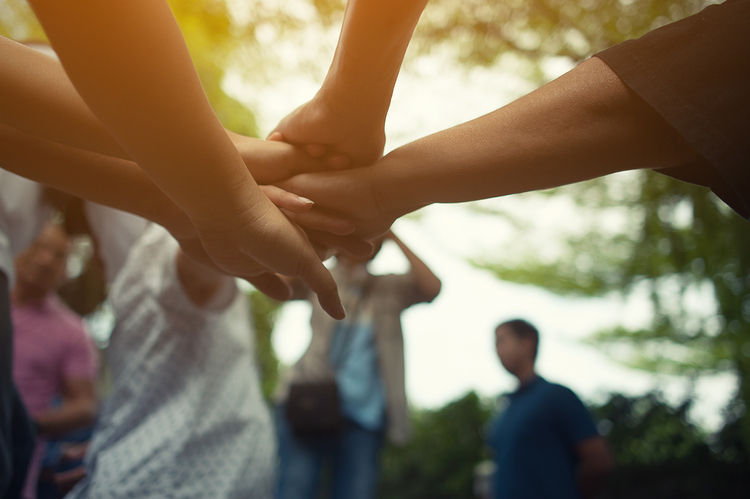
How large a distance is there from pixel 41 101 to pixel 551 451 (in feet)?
7.15

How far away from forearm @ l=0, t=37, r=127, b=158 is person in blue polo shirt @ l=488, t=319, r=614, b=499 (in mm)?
2007

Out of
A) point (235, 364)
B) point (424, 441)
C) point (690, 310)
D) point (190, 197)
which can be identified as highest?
point (690, 310)

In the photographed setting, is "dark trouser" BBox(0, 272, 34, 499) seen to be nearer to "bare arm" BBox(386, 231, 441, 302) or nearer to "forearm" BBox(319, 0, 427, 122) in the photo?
"forearm" BBox(319, 0, 427, 122)

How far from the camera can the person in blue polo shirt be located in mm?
2012

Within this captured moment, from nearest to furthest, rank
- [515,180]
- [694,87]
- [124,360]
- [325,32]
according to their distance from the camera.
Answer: [694,87] < [515,180] < [124,360] < [325,32]

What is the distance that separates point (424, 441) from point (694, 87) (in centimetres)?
363

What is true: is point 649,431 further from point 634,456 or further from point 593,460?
point 593,460

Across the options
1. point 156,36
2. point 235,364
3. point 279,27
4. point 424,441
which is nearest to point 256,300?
point 424,441

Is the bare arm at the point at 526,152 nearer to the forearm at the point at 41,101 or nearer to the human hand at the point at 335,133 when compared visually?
the human hand at the point at 335,133

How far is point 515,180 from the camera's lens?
2.68 ft

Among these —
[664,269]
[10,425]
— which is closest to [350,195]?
[10,425]

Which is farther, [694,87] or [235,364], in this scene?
[235,364]

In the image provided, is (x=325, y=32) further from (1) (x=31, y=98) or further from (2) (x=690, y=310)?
(2) (x=690, y=310)

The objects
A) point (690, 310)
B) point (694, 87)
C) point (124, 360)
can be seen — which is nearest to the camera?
point (694, 87)
